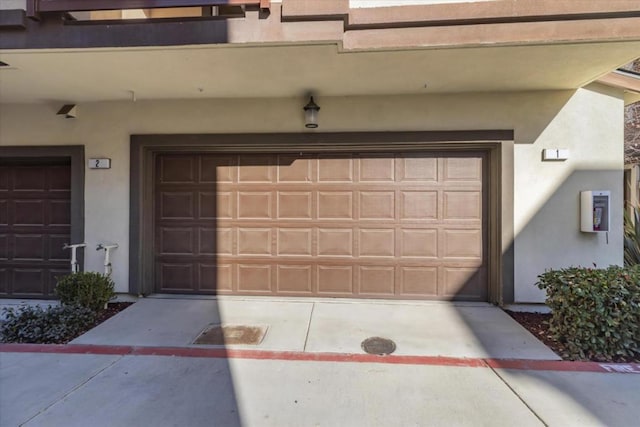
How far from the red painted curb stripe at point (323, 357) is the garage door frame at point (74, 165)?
1.95 meters

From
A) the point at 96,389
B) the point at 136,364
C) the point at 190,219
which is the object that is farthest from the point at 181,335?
the point at 190,219

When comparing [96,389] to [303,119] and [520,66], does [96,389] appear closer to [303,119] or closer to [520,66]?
[303,119]

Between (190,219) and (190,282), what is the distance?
99 centimetres

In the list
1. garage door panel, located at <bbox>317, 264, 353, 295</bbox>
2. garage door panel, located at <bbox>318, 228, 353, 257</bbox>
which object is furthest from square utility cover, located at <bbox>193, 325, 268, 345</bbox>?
garage door panel, located at <bbox>318, 228, 353, 257</bbox>

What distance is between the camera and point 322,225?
506cm

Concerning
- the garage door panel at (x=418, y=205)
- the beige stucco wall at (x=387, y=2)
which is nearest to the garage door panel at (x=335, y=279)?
the garage door panel at (x=418, y=205)

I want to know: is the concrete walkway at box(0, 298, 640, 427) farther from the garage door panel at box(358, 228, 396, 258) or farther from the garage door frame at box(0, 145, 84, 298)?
the garage door frame at box(0, 145, 84, 298)

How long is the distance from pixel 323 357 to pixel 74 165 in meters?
4.67

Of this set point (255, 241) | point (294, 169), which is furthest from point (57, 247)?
point (294, 169)

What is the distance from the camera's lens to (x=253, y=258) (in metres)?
5.14

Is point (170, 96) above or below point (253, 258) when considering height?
above

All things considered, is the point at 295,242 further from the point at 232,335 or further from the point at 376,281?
the point at 232,335

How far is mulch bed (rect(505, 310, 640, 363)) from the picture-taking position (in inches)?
128

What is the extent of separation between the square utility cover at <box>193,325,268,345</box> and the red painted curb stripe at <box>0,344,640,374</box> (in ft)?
0.68
